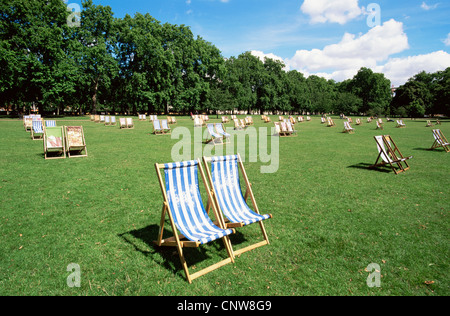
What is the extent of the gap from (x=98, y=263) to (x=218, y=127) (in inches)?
457

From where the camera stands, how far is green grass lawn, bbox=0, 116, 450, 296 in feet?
9.78

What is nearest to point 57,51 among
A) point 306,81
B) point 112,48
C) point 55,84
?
point 55,84

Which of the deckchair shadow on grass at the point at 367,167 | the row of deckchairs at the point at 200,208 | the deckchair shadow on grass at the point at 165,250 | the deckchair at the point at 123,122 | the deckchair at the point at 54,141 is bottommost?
the deckchair shadow on grass at the point at 165,250

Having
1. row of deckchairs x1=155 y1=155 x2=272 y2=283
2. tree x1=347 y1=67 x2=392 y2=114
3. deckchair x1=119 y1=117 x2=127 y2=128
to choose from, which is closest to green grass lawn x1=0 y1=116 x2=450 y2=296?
row of deckchairs x1=155 y1=155 x2=272 y2=283

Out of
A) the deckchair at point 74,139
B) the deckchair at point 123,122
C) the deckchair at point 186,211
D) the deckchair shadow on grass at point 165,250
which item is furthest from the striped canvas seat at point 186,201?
the deckchair at point 123,122

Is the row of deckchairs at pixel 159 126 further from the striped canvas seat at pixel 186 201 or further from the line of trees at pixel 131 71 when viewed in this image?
the line of trees at pixel 131 71

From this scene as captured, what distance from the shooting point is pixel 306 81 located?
9469 cm

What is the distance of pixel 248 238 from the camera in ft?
13.5

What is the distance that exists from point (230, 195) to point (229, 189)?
0.35ft

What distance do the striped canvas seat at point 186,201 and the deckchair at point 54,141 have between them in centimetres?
813

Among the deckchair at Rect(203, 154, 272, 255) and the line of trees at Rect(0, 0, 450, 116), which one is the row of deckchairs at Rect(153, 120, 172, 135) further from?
the line of trees at Rect(0, 0, 450, 116)

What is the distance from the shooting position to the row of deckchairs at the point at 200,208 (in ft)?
10.7

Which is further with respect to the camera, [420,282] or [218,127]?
[218,127]
